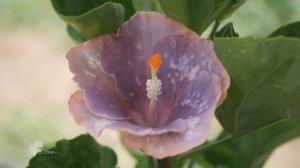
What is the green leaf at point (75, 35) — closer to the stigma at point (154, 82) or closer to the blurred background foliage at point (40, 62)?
the stigma at point (154, 82)

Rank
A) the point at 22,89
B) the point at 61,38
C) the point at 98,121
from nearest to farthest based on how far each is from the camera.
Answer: the point at 98,121 < the point at 22,89 < the point at 61,38

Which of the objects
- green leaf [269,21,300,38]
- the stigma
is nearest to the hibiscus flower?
the stigma

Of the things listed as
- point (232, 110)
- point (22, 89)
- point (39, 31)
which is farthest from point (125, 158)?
point (232, 110)

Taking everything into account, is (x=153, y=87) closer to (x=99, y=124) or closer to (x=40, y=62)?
(x=99, y=124)

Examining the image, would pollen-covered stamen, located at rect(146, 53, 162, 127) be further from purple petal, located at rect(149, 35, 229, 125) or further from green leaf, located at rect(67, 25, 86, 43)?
green leaf, located at rect(67, 25, 86, 43)

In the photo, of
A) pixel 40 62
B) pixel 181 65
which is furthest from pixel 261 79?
pixel 40 62

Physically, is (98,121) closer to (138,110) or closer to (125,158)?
(138,110)
